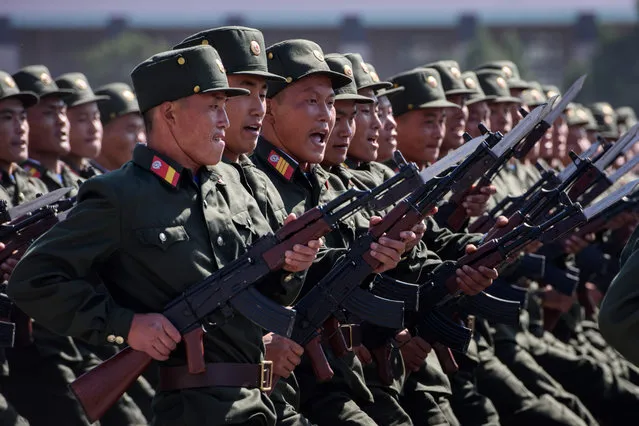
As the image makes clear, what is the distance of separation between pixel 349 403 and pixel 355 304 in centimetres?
63

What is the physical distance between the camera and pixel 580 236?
39.5ft

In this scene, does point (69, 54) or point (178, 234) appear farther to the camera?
point (69, 54)

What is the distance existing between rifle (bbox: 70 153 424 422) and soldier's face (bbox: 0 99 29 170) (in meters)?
3.66

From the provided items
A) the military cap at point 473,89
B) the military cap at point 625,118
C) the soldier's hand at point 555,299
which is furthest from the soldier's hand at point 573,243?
the military cap at point 625,118

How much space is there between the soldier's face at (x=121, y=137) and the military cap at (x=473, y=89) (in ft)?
8.33

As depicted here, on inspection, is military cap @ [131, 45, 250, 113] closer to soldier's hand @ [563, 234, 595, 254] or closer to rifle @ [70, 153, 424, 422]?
rifle @ [70, 153, 424, 422]

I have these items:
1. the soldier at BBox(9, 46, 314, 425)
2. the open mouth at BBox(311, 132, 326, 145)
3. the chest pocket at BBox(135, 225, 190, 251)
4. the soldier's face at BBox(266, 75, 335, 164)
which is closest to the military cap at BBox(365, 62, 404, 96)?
the soldier's face at BBox(266, 75, 335, 164)

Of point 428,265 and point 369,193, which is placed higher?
point 369,193

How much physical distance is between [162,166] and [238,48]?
128 centimetres

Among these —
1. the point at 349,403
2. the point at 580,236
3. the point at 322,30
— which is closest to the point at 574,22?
the point at 322,30

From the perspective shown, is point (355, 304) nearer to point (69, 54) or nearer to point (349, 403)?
point (349, 403)

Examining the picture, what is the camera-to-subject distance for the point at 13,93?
9883 mm

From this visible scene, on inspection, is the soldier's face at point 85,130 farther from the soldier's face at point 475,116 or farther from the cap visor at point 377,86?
the soldier's face at point 475,116

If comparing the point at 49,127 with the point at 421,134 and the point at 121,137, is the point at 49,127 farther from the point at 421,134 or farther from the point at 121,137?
the point at 421,134
